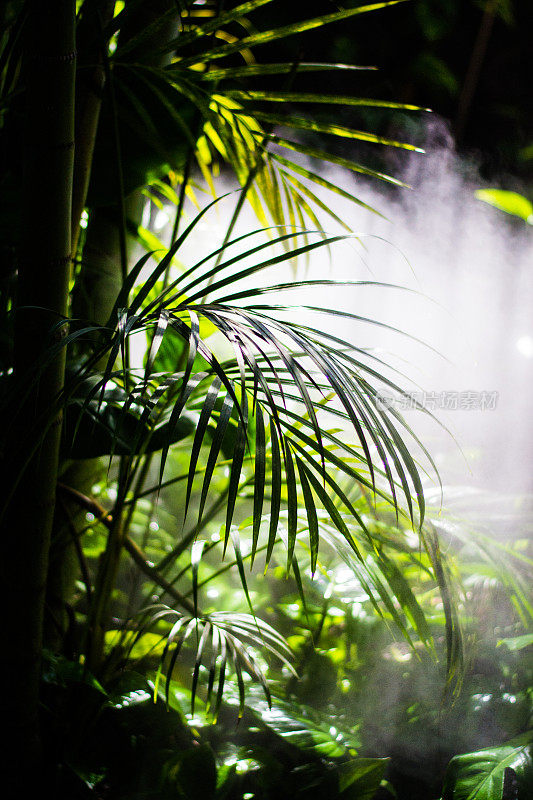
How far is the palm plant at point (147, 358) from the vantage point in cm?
53

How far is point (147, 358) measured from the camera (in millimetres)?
715

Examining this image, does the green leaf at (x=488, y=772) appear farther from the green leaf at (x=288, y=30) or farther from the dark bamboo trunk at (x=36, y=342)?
the green leaf at (x=288, y=30)

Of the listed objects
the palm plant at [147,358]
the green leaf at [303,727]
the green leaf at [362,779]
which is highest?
the palm plant at [147,358]

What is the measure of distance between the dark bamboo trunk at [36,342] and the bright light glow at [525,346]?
39.7 inches

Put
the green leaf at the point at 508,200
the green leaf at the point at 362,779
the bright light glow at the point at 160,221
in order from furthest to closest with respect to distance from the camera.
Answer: the bright light glow at the point at 160,221 → the green leaf at the point at 508,200 → the green leaf at the point at 362,779

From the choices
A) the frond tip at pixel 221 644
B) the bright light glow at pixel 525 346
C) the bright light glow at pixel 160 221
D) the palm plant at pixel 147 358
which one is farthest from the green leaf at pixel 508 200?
the frond tip at pixel 221 644

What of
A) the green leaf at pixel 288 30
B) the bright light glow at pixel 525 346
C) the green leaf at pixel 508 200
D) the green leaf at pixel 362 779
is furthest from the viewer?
the bright light glow at pixel 525 346

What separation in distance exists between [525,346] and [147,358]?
2.99 feet

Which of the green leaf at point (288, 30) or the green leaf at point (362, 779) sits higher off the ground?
the green leaf at point (288, 30)

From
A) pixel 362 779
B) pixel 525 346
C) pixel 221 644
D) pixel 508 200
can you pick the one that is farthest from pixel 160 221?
pixel 362 779

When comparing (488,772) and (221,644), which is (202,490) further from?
(488,772)

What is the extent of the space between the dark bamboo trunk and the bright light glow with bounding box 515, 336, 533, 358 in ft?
3.31

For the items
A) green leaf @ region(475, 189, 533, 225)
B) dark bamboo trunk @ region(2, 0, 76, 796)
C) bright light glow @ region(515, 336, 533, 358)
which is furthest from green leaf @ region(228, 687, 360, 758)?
green leaf @ region(475, 189, 533, 225)

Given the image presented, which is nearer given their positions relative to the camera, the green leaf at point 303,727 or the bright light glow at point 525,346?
the green leaf at point 303,727
